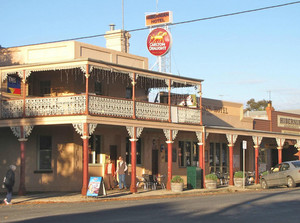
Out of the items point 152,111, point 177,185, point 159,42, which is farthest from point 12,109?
point 159,42

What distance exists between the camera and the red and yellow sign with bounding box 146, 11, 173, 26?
3681cm

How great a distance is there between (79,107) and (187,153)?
1229 centimetres

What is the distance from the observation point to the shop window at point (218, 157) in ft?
119

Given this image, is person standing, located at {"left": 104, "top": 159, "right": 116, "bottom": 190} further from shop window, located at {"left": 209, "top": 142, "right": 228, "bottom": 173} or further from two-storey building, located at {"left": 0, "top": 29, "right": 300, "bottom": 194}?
shop window, located at {"left": 209, "top": 142, "right": 228, "bottom": 173}

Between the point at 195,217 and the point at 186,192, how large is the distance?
1259 cm

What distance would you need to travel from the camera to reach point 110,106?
2530cm

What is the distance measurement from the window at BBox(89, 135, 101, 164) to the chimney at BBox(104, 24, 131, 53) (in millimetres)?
6561

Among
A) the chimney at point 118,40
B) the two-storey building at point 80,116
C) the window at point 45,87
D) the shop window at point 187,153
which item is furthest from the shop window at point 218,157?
the window at point 45,87

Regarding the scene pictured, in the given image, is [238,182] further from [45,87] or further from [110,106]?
[45,87]

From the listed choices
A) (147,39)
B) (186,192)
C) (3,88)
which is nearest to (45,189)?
(3,88)

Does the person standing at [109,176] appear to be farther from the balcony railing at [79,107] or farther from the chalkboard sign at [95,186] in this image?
the chalkboard sign at [95,186]

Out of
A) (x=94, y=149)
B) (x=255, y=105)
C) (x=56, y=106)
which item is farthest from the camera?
(x=255, y=105)

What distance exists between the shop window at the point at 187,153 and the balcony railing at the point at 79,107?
6.07 m

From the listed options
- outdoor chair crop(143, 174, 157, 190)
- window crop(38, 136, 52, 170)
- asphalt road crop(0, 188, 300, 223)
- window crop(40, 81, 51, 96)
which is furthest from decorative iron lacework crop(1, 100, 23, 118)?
asphalt road crop(0, 188, 300, 223)
